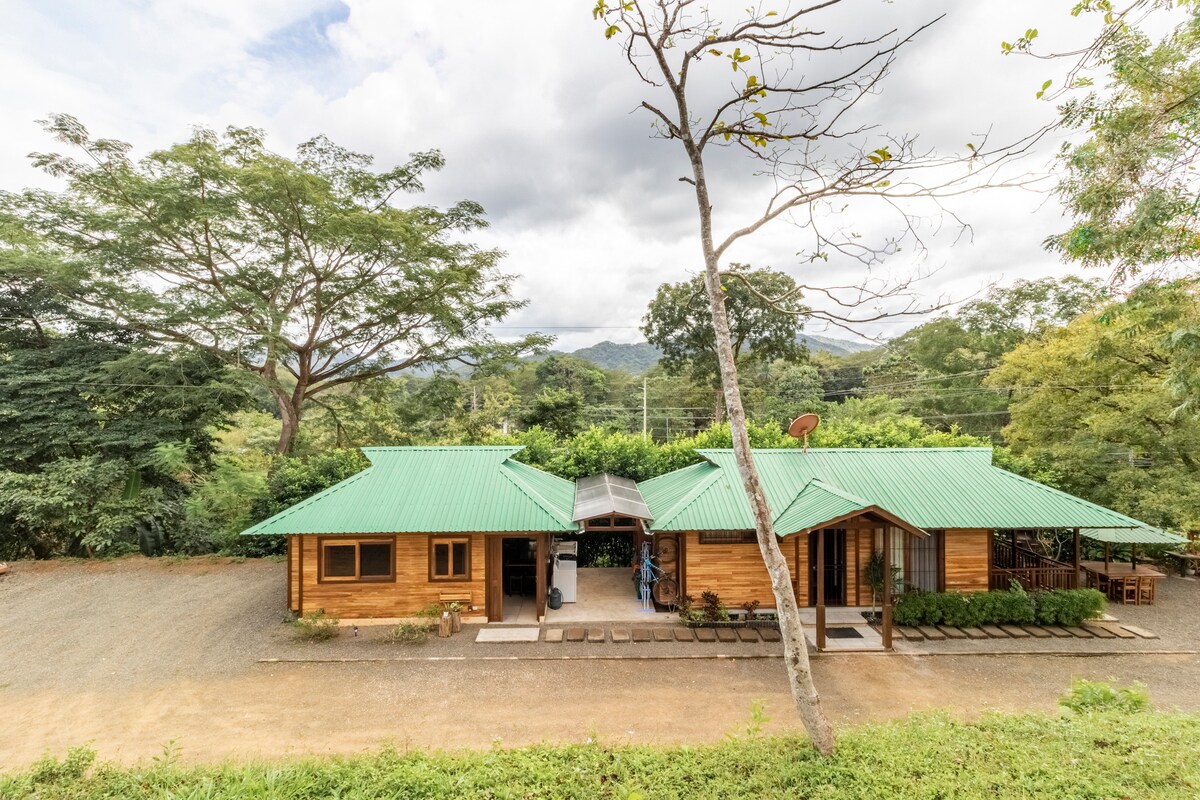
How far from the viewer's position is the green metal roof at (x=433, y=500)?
1091 centimetres

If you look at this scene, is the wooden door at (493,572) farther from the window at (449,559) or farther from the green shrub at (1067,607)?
the green shrub at (1067,607)

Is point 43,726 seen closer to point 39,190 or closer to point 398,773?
point 398,773

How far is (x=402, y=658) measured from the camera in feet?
31.5

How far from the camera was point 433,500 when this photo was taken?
11711mm

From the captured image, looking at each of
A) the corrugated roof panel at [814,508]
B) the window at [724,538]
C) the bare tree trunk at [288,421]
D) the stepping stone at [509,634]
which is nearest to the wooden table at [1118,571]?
the corrugated roof panel at [814,508]

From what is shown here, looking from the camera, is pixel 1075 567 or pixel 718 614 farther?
pixel 1075 567

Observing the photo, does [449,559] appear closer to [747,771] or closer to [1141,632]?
[747,771]

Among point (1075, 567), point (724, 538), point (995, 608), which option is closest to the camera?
point (995, 608)

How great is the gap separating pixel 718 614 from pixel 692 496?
8.54ft

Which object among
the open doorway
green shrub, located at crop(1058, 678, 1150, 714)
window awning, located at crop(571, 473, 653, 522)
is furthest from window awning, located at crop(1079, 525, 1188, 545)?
window awning, located at crop(571, 473, 653, 522)

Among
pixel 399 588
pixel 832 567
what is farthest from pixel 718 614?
pixel 399 588

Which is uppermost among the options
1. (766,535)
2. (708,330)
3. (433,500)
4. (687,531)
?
(708,330)

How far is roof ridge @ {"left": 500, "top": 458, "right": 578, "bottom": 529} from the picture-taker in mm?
11195

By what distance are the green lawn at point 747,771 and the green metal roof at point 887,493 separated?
177 inches
